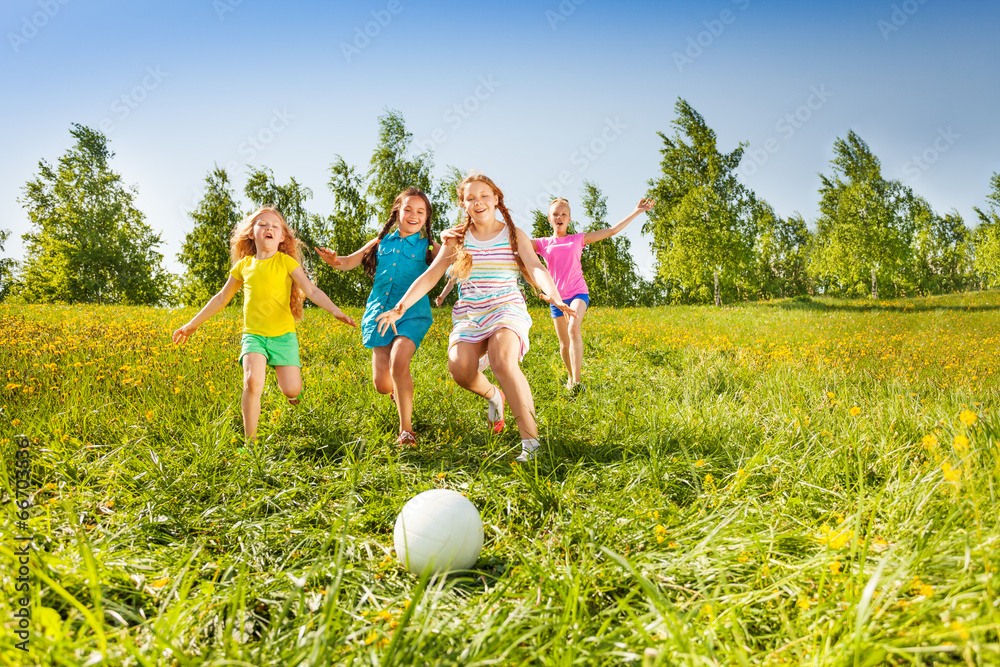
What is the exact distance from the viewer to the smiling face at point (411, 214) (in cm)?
468

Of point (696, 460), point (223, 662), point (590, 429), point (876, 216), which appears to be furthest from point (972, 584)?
point (876, 216)

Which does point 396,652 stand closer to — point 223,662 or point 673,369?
point 223,662

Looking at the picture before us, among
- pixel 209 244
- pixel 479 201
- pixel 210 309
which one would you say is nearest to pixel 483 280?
pixel 479 201

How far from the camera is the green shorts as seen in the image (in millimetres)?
4051

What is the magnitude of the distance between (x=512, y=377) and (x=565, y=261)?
2.91m

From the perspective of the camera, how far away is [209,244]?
29.0 meters

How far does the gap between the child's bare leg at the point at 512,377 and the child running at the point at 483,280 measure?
0.02 metres

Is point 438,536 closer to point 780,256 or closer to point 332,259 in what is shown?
point 332,259

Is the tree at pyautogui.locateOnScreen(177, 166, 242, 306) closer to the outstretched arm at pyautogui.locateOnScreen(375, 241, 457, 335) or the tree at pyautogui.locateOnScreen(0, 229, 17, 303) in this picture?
the tree at pyautogui.locateOnScreen(0, 229, 17, 303)

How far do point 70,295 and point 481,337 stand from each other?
1351 inches

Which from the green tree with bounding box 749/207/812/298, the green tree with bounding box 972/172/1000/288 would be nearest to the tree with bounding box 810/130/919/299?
the green tree with bounding box 972/172/1000/288

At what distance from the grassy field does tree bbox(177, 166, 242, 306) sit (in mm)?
25536

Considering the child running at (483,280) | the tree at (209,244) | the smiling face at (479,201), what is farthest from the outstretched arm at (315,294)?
the tree at (209,244)

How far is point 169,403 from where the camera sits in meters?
4.32
